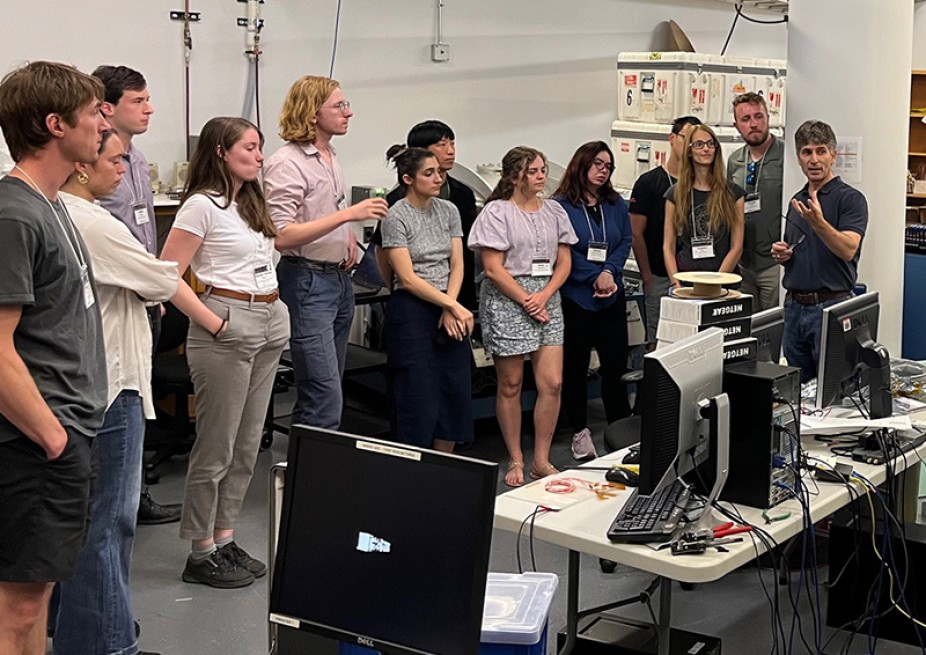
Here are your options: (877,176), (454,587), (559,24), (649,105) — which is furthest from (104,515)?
(559,24)

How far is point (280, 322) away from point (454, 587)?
1.98 m

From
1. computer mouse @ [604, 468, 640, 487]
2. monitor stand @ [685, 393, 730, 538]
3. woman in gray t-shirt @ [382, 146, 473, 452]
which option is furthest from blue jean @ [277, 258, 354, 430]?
monitor stand @ [685, 393, 730, 538]

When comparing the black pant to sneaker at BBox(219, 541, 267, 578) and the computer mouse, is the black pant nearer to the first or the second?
sneaker at BBox(219, 541, 267, 578)

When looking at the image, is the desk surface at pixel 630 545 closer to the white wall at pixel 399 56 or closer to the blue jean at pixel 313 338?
the blue jean at pixel 313 338

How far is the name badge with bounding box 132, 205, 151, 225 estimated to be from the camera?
3.86m

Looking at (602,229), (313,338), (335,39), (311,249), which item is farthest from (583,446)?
(335,39)

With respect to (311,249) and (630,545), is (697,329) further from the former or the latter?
(311,249)

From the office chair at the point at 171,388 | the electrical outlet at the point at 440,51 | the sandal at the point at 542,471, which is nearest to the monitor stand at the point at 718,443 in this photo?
the sandal at the point at 542,471

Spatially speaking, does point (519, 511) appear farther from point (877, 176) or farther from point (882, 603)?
point (877, 176)

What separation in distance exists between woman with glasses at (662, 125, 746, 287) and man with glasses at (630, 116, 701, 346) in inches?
8.8

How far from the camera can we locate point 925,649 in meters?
3.26

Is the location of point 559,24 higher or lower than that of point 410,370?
higher

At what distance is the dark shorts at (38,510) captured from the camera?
7.48 ft

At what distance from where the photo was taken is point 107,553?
2.75 m
